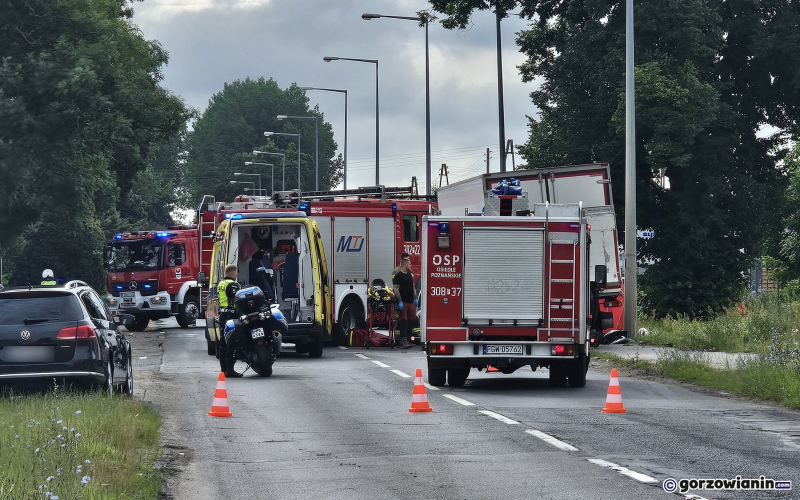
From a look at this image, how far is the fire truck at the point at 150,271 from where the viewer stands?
114ft

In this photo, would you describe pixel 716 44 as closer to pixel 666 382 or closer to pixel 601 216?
pixel 601 216

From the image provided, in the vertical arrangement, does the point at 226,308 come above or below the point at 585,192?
below

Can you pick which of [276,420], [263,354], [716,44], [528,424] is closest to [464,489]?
[528,424]

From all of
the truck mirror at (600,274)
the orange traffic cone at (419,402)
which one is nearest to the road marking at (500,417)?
the orange traffic cone at (419,402)

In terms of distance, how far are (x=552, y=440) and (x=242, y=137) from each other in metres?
107

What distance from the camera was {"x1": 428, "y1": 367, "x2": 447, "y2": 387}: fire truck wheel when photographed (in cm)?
1686

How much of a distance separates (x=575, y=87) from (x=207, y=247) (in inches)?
470

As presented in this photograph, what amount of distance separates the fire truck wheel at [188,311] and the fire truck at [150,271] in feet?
0.42

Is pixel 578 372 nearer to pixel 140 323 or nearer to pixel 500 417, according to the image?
pixel 500 417

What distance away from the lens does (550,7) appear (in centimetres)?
3628

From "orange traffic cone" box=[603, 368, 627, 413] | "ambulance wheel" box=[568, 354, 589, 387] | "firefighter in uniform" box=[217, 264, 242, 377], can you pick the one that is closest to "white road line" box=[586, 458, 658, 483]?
"orange traffic cone" box=[603, 368, 627, 413]

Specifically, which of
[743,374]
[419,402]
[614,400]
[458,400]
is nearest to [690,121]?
[743,374]

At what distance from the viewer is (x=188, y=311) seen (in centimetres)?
3606

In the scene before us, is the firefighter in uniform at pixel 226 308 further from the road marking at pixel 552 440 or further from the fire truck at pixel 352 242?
the road marking at pixel 552 440
